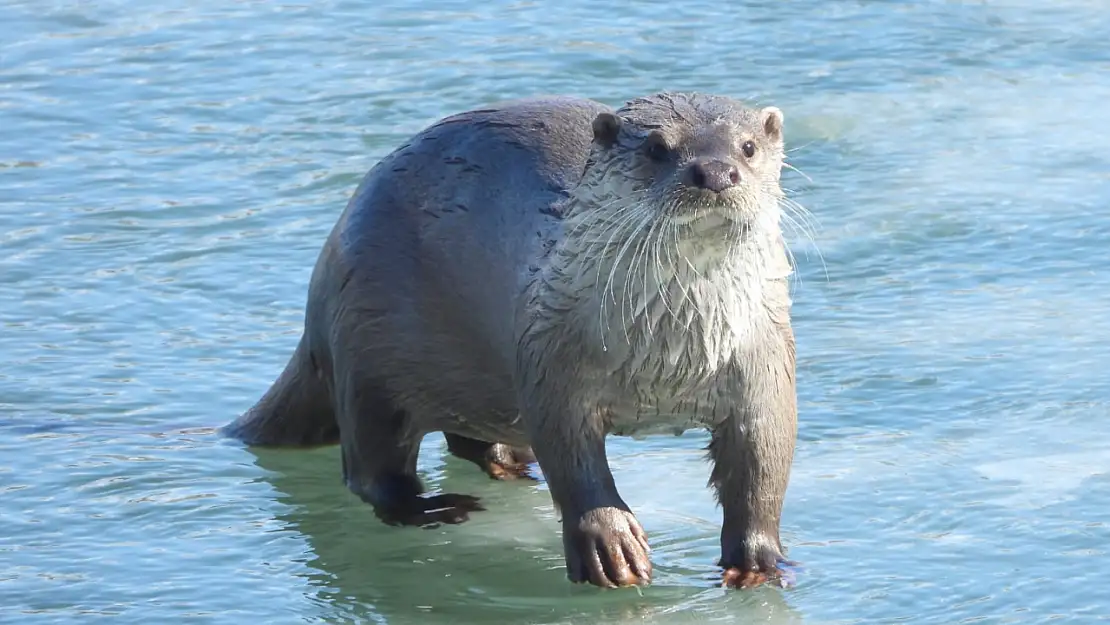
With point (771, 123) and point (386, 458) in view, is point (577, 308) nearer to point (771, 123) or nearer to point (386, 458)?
point (771, 123)

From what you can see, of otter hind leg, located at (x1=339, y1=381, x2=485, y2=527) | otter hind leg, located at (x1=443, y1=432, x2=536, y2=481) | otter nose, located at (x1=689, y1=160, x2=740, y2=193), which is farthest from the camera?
otter hind leg, located at (x1=443, y1=432, x2=536, y2=481)

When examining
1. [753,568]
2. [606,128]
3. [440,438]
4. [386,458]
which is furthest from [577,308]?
[440,438]

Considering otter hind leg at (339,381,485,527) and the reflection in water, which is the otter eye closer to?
the reflection in water

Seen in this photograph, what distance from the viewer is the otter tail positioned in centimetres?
516

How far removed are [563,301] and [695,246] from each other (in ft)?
1.26

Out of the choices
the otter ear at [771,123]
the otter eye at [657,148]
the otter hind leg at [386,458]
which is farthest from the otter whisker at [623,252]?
the otter hind leg at [386,458]

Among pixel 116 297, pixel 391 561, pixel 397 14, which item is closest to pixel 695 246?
pixel 391 561

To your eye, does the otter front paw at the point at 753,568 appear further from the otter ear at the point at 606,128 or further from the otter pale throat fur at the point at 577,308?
the otter ear at the point at 606,128

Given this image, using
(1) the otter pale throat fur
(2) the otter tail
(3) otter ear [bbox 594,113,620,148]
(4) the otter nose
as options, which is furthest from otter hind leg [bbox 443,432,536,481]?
(4) the otter nose

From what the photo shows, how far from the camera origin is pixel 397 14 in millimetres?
9656

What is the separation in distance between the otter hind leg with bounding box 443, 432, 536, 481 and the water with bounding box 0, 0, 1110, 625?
0.33 ft

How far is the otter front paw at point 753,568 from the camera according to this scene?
4.25 metres

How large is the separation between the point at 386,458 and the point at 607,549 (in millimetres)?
833

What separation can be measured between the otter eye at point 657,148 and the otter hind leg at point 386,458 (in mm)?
1155
